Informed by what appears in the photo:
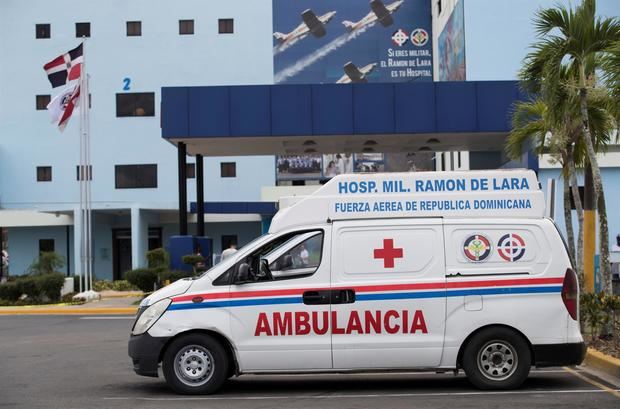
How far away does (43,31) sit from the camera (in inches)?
1917

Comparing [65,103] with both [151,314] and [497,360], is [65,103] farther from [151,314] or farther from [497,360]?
[497,360]

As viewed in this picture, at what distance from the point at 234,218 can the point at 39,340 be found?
29866mm

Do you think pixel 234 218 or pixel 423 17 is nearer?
pixel 234 218

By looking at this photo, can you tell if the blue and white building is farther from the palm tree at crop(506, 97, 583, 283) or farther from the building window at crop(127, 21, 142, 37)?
the palm tree at crop(506, 97, 583, 283)

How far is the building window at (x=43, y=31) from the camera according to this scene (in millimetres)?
48625

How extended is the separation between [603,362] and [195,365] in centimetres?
523

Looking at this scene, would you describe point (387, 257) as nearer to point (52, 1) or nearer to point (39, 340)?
point (39, 340)

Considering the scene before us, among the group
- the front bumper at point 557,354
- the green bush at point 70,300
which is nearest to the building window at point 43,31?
the green bush at point 70,300

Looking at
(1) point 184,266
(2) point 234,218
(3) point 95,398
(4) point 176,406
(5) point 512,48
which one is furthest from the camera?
(2) point 234,218

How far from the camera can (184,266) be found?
89.4ft

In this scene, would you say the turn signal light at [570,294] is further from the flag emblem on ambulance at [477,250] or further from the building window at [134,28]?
the building window at [134,28]

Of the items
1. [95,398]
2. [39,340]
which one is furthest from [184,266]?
[95,398]

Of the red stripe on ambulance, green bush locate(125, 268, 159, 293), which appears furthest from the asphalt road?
green bush locate(125, 268, 159, 293)

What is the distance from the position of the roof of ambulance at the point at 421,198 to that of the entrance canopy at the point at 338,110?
1529 centimetres
